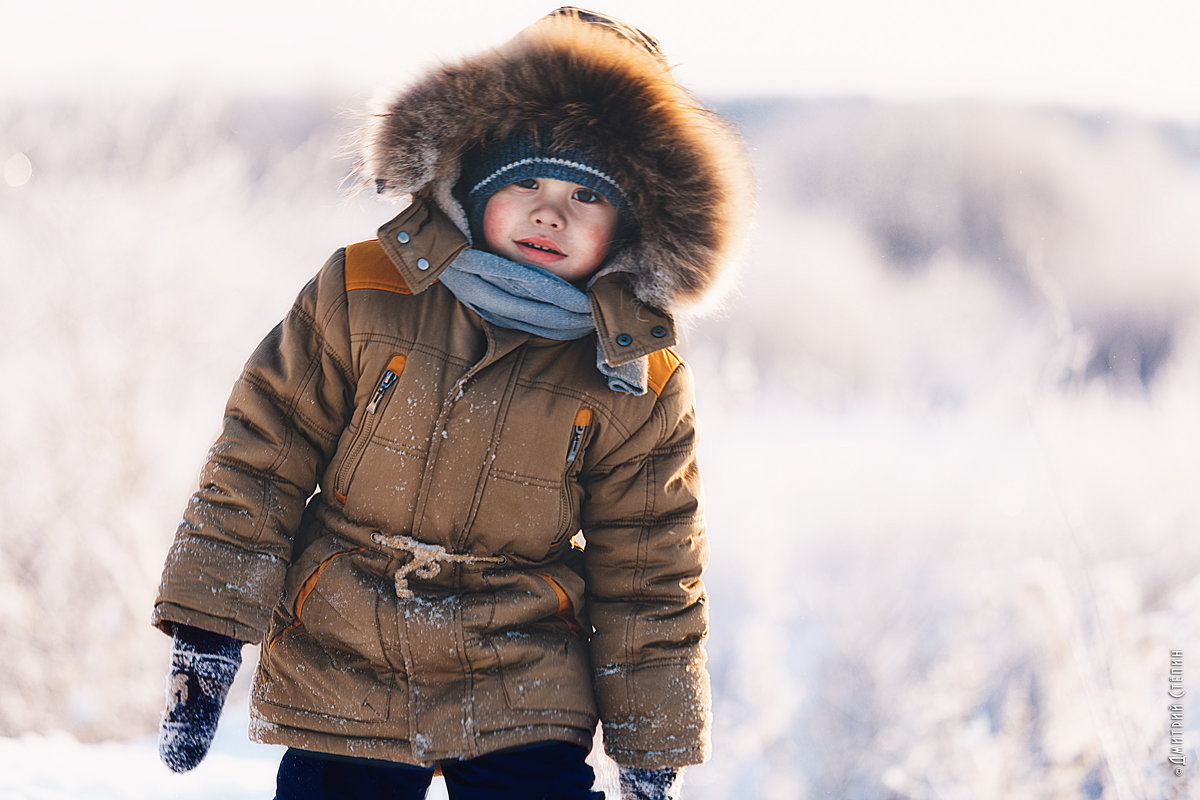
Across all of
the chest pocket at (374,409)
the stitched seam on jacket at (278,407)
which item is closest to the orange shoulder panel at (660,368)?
the chest pocket at (374,409)

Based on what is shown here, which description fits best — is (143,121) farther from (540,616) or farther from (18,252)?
(540,616)

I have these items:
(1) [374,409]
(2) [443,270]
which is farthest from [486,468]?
(2) [443,270]

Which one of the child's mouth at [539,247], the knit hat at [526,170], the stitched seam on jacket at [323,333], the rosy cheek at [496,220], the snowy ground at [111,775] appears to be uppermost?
the knit hat at [526,170]

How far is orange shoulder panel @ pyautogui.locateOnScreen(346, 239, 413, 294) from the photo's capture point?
121 centimetres

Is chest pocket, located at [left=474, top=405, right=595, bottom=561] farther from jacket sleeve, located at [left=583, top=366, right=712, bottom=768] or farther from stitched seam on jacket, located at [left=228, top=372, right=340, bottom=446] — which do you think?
stitched seam on jacket, located at [left=228, top=372, right=340, bottom=446]

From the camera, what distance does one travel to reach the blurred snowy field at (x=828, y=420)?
161 inches

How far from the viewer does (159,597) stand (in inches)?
43.9

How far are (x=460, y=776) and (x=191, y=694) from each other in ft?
1.20

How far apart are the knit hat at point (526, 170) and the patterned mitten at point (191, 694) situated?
0.66 meters

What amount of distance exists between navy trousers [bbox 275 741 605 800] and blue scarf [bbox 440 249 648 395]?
507mm

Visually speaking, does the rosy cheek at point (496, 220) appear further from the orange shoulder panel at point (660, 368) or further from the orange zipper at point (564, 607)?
the orange zipper at point (564, 607)

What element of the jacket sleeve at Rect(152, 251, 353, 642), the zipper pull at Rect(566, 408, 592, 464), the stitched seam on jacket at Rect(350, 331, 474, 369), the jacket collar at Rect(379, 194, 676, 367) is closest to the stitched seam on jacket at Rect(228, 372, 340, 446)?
the jacket sleeve at Rect(152, 251, 353, 642)

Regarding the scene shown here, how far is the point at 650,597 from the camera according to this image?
4.08 ft

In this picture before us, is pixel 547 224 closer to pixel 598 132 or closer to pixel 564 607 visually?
pixel 598 132
